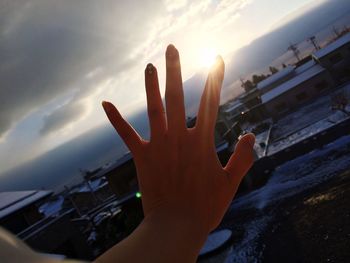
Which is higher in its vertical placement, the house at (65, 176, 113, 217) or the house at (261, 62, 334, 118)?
the house at (65, 176, 113, 217)

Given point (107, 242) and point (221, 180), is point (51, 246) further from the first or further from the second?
point (221, 180)

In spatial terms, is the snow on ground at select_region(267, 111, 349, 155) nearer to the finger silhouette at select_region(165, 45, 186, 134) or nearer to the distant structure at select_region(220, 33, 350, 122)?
the distant structure at select_region(220, 33, 350, 122)

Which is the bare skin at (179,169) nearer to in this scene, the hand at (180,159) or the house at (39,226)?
the hand at (180,159)

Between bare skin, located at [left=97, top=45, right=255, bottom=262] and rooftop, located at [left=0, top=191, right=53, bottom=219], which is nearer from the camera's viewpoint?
bare skin, located at [left=97, top=45, right=255, bottom=262]

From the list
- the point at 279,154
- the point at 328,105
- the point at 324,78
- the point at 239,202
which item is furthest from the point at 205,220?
the point at 324,78

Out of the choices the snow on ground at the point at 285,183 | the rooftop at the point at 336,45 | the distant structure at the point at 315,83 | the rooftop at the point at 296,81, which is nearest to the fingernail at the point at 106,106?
the snow on ground at the point at 285,183

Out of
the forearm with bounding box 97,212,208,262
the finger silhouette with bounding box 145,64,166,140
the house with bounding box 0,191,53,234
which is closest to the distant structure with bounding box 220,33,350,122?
A: the house with bounding box 0,191,53,234
